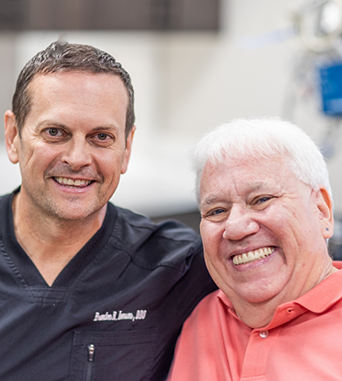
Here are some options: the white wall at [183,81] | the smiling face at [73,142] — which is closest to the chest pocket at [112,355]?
the smiling face at [73,142]

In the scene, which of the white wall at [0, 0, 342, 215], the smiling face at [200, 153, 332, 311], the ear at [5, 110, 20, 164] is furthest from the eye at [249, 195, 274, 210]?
the white wall at [0, 0, 342, 215]

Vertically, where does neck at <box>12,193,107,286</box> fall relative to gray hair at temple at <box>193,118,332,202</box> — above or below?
below

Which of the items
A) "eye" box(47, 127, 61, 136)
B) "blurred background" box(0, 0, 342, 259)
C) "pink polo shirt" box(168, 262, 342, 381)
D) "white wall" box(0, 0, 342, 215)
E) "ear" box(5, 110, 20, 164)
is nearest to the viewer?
"pink polo shirt" box(168, 262, 342, 381)

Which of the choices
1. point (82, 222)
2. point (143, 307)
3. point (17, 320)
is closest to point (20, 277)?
point (17, 320)

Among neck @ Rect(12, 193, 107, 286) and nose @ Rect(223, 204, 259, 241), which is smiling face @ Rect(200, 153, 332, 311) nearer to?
nose @ Rect(223, 204, 259, 241)

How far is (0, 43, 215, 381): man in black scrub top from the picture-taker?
1.32m

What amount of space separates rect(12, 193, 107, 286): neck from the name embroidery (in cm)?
17

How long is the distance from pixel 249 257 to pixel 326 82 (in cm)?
205

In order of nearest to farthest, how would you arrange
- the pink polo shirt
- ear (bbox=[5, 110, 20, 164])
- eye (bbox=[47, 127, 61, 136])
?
the pink polo shirt
eye (bbox=[47, 127, 61, 136])
ear (bbox=[5, 110, 20, 164])

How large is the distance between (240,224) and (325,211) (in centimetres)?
24

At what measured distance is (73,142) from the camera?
4.40 ft

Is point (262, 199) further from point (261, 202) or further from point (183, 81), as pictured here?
point (183, 81)

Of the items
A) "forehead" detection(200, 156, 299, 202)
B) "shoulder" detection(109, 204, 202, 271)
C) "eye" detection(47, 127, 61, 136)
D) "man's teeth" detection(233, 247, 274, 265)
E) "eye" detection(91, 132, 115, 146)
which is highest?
"eye" detection(47, 127, 61, 136)

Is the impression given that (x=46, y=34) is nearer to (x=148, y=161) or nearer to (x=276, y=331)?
(x=148, y=161)
